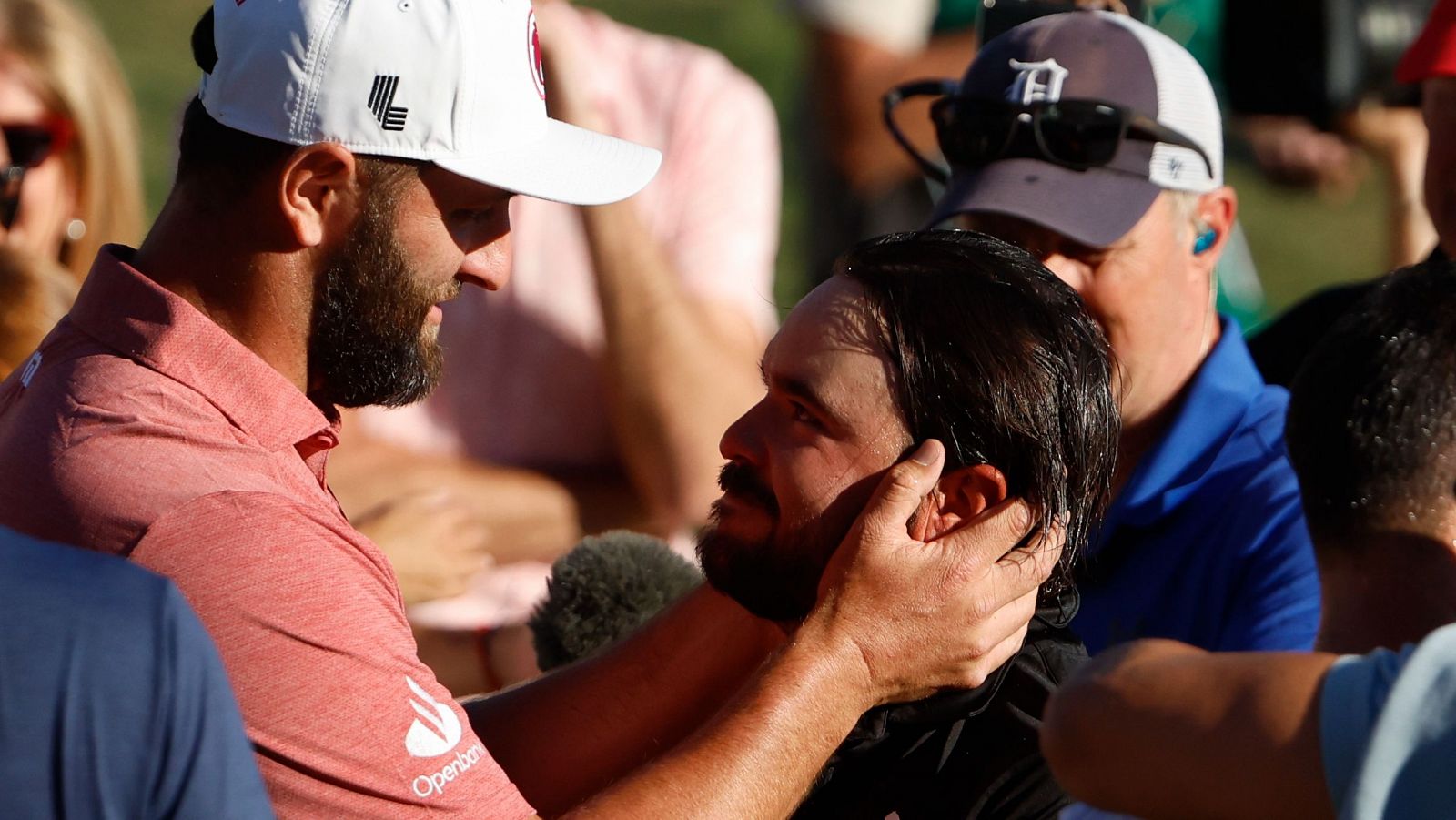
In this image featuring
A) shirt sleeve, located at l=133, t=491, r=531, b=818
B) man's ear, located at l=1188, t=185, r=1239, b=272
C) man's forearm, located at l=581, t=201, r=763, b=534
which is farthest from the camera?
man's forearm, located at l=581, t=201, r=763, b=534

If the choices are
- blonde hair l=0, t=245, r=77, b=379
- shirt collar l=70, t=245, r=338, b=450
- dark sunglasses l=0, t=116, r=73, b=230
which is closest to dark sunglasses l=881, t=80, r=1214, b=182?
shirt collar l=70, t=245, r=338, b=450

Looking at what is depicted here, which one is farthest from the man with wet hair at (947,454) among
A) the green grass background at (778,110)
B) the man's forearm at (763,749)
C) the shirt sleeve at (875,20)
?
the green grass background at (778,110)

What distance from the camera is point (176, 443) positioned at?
222cm

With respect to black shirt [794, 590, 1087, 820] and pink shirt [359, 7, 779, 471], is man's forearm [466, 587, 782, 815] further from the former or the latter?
pink shirt [359, 7, 779, 471]

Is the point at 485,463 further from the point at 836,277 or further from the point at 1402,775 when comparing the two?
the point at 1402,775

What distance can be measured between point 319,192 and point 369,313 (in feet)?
0.60

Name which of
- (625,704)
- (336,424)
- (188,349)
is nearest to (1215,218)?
(625,704)

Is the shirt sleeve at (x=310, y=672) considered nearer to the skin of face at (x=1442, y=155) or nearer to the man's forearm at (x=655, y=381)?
the man's forearm at (x=655, y=381)

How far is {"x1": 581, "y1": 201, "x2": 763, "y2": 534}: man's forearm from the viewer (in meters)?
4.11

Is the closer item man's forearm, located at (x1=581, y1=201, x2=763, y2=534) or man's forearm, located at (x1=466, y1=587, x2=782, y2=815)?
man's forearm, located at (x1=466, y1=587, x2=782, y2=815)

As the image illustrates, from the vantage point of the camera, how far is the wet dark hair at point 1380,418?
200 centimetres

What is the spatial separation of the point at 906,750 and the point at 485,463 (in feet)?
6.24

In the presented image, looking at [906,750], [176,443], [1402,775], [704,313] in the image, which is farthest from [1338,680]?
[704,313]

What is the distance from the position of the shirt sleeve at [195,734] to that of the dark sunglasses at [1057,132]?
210cm
